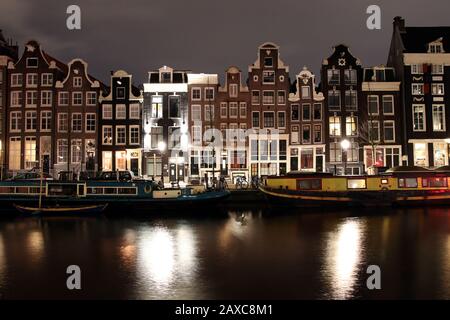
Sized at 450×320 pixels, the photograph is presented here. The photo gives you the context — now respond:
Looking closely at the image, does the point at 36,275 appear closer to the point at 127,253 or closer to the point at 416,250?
the point at 127,253

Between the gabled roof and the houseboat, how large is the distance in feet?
110

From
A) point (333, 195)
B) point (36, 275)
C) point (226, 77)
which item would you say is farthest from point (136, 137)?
point (36, 275)

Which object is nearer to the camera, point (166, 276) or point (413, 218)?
point (166, 276)

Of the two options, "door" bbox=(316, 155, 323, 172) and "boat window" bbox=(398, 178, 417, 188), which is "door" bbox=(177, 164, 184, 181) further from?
"boat window" bbox=(398, 178, 417, 188)

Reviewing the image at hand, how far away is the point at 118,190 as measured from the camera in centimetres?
3894

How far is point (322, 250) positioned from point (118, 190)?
21784mm

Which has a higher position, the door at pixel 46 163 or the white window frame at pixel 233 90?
the white window frame at pixel 233 90

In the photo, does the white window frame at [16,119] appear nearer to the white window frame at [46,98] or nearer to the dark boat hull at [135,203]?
the white window frame at [46,98]

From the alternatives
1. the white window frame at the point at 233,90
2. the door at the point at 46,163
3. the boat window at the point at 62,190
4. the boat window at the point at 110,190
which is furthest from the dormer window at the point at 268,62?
the boat window at the point at 62,190

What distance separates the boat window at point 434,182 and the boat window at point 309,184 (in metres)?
9.71

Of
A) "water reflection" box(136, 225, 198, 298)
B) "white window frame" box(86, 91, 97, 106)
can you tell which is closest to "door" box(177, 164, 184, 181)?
"white window frame" box(86, 91, 97, 106)

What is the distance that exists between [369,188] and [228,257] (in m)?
25.1

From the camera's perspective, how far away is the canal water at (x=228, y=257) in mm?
15406

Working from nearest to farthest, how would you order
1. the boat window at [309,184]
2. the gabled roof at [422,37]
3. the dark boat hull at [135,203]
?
the dark boat hull at [135,203]
the boat window at [309,184]
the gabled roof at [422,37]
